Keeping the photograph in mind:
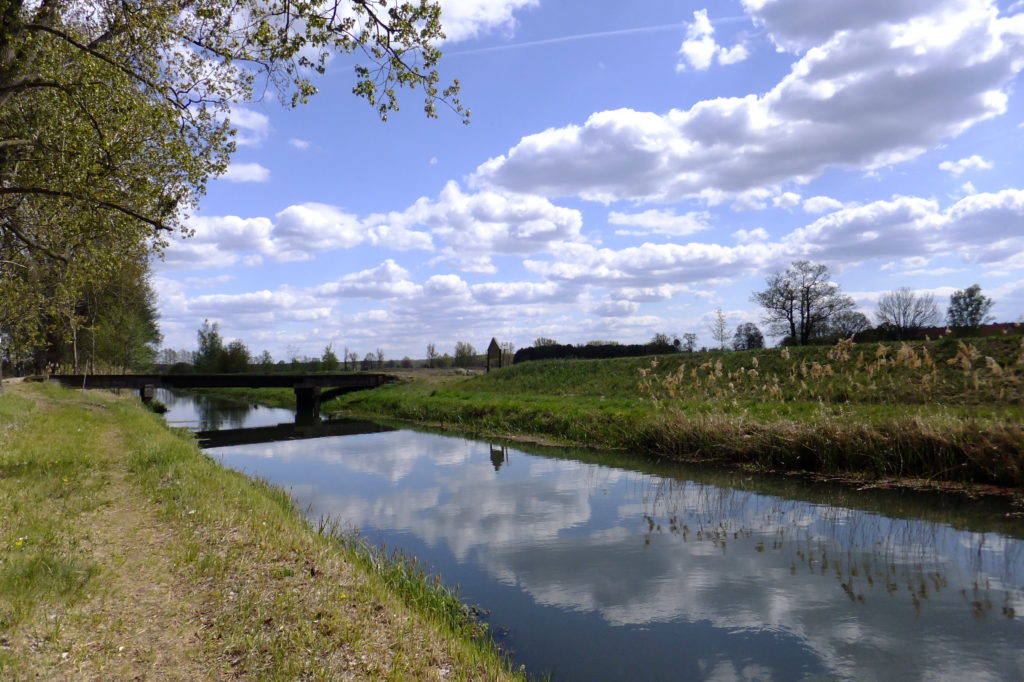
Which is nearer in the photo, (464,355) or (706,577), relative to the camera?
(706,577)

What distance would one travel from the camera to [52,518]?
7.70 meters

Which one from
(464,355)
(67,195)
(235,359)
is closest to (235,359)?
(235,359)

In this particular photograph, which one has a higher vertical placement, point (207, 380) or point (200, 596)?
point (207, 380)

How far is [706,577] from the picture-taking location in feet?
26.5

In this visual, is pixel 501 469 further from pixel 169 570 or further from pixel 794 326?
pixel 794 326

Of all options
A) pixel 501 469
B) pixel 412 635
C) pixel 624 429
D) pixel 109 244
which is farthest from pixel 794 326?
pixel 412 635

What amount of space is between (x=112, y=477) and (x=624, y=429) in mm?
12725

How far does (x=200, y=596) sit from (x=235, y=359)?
63.2 metres

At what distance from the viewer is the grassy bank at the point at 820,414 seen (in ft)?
40.4

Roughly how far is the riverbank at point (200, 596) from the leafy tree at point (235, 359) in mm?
57135

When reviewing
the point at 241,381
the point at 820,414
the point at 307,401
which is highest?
the point at 241,381

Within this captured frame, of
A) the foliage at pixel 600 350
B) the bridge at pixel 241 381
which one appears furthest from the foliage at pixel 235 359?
the foliage at pixel 600 350

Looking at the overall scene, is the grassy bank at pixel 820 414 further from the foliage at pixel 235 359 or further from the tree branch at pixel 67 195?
the foliage at pixel 235 359

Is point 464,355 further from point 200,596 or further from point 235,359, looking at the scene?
point 200,596
